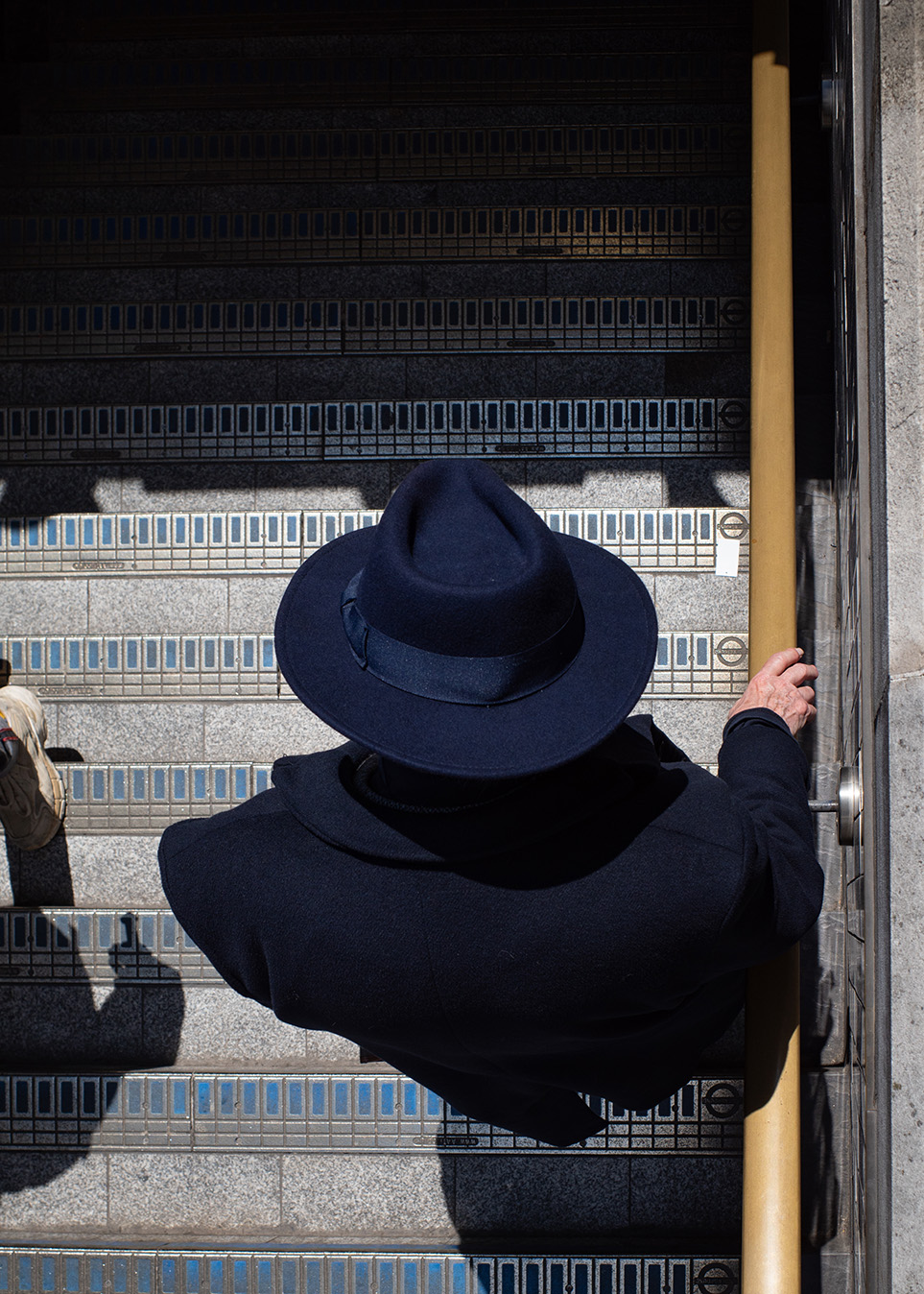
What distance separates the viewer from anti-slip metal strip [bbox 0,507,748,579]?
3129mm

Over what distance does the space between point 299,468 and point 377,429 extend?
0.30m

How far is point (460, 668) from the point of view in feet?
4.03

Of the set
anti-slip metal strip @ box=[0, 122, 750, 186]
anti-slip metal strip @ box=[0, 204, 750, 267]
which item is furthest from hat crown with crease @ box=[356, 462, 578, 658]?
anti-slip metal strip @ box=[0, 122, 750, 186]

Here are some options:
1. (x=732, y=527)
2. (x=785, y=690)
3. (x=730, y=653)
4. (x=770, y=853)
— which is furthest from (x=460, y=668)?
(x=732, y=527)

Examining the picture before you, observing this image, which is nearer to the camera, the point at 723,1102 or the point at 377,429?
the point at 723,1102

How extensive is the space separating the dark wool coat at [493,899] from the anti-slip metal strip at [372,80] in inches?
126

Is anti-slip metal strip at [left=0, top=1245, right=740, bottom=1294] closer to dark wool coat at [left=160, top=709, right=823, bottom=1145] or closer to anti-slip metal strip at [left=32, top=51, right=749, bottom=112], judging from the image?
dark wool coat at [left=160, top=709, right=823, bottom=1145]

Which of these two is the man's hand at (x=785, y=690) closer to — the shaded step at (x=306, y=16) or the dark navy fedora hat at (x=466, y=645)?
the dark navy fedora hat at (x=466, y=645)

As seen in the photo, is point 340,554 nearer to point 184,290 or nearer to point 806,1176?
point 806,1176

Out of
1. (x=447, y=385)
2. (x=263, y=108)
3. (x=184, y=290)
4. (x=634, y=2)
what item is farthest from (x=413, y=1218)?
(x=634, y=2)

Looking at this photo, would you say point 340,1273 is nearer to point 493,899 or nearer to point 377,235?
point 493,899

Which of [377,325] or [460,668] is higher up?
[377,325]

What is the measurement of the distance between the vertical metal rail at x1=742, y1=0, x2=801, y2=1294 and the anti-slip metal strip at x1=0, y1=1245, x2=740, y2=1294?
105cm

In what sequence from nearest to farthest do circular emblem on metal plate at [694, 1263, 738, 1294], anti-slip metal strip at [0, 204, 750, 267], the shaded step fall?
circular emblem on metal plate at [694, 1263, 738, 1294]
anti-slip metal strip at [0, 204, 750, 267]
the shaded step
